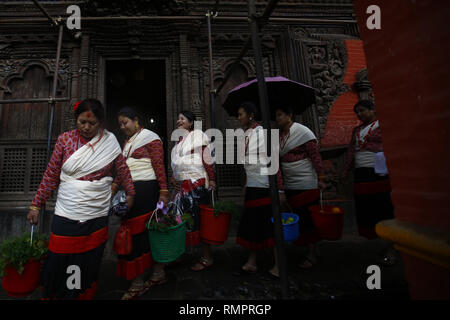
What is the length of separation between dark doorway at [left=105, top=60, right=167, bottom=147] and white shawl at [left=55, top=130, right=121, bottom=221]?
4.63 metres

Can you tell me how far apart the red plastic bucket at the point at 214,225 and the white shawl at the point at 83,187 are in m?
1.18

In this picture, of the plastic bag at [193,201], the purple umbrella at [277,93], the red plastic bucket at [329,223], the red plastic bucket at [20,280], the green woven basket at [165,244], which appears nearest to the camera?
the red plastic bucket at [20,280]

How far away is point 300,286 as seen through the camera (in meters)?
2.34

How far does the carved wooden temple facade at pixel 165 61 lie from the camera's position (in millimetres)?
4629

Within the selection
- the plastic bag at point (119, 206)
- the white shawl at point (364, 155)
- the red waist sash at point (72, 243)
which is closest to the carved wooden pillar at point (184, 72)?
the plastic bag at point (119, 206)

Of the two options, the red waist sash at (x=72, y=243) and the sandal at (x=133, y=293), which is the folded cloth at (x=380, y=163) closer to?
the sandal at (x=133, y=293)

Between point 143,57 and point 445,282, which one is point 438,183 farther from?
point 143,57

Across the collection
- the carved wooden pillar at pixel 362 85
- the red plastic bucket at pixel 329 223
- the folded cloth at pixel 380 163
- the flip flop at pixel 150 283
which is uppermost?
the carved wooden pillar at pixel 362 85

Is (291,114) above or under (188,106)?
under

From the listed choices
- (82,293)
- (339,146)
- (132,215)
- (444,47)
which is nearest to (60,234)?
(82,293)

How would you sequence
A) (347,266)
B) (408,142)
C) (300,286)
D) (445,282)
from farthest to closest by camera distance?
(347,266)
(300,286)
(408,142)
(445,282)

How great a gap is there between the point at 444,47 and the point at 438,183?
1.62 feet

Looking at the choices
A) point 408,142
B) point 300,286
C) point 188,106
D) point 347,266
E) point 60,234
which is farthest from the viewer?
point 188,106

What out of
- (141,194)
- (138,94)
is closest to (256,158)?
(141,194)
